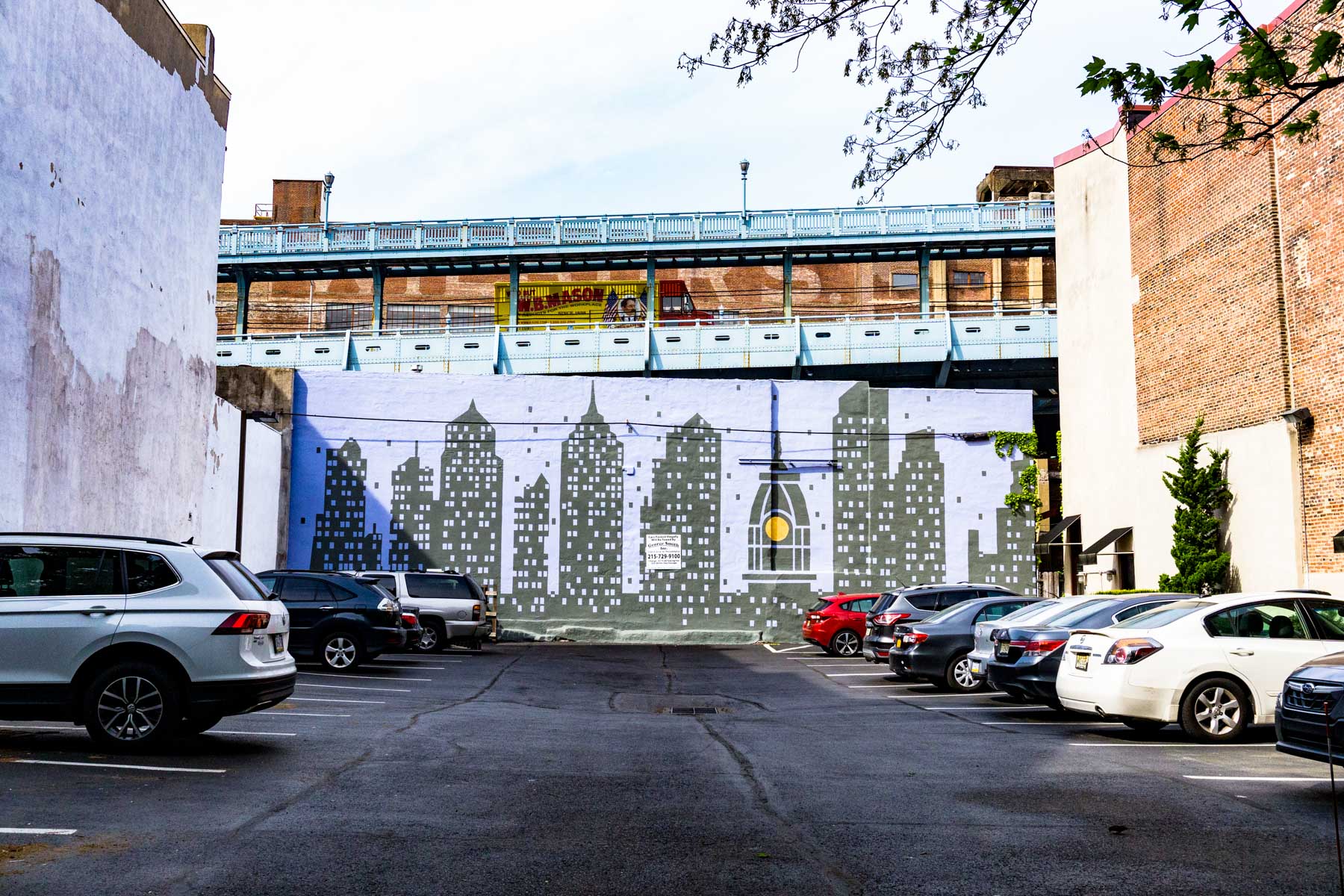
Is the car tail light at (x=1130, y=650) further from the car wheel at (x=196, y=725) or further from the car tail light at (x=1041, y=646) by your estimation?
the car wheel at (x=196, y=725)

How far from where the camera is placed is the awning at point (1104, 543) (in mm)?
29312

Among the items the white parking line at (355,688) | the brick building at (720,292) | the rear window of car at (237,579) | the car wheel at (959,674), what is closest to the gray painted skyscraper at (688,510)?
the car wheel at (959,674)

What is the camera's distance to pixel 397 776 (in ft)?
30.9

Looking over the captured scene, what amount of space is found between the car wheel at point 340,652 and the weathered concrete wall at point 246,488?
633cm

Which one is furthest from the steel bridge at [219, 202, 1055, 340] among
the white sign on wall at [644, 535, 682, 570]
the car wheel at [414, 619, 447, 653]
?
the car wheel at [414, 619, 447, 653]

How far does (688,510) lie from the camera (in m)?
33.2

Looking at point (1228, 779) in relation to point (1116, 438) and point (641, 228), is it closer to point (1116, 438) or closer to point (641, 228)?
point (1116, 438)

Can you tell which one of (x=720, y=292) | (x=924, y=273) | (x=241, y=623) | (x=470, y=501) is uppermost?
(x=720, y=292)

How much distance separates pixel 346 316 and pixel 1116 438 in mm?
40806

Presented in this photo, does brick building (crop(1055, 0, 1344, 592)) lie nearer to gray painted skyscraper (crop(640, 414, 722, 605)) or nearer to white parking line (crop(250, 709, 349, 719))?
gray painted skyscraper (crop(640, 414, 722, 605))

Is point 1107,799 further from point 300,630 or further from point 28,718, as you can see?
point 300,630

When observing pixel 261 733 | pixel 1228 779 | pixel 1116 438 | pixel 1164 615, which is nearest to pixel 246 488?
pixel 261 733

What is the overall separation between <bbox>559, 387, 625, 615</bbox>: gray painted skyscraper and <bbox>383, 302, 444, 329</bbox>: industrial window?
28500 mm

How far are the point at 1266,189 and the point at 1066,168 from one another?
8537mm
